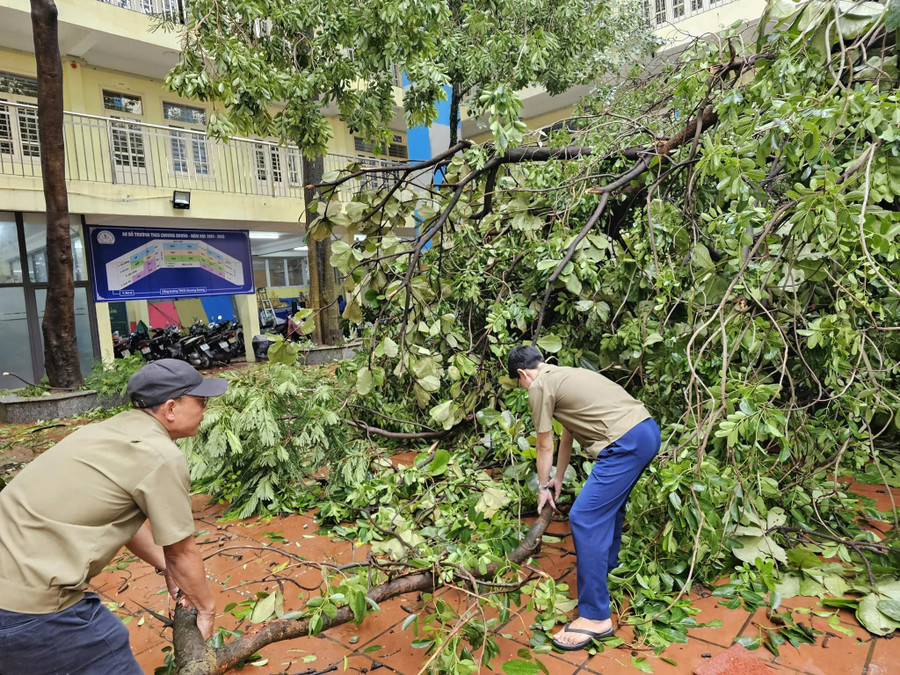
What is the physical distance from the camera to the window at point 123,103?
1337 cm

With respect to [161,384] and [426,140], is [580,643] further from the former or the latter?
[426,140]

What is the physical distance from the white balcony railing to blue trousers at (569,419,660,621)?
7768 mm

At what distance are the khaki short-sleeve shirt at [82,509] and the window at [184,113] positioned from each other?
14.7 m

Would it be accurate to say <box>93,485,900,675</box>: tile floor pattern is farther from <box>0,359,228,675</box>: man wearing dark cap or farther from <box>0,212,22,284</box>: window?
<box>0,212,22,284</box>: window

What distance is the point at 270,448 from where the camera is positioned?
449 cm

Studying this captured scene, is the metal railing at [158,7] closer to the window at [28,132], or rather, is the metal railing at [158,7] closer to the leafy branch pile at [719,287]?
the window at [28,132]

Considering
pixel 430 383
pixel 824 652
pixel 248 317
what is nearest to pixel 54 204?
pixel 248 317

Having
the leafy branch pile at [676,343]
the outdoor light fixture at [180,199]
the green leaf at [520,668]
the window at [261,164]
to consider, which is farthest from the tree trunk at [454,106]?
the green leaf at [520,668]

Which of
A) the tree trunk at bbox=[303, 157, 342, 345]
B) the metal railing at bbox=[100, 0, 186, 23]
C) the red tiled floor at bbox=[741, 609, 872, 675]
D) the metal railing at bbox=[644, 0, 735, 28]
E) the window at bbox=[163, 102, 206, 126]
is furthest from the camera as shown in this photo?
the window at bbox=[163, 102, 206, 126]

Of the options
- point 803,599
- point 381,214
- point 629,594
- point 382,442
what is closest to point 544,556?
point 629,594

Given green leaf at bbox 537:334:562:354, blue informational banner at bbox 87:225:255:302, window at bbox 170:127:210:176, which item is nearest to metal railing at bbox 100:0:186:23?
window at bbox 170:127:210:176

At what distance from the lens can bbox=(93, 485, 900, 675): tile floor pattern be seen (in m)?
2.49

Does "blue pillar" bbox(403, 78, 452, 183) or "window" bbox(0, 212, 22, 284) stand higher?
"blue pillar" bbox(403, 78, 452, 183)

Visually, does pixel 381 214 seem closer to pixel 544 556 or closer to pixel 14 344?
pixel 544 556
